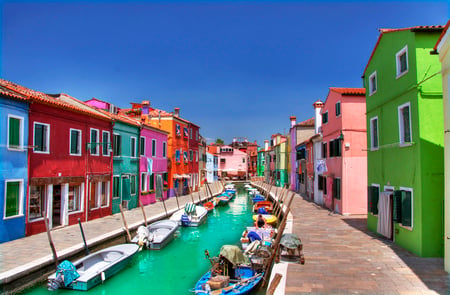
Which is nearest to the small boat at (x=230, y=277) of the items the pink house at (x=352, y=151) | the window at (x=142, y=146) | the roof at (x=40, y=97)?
the roof at (x=40, y=97)

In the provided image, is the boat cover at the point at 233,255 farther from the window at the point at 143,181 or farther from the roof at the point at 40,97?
the window at the point at 143,181

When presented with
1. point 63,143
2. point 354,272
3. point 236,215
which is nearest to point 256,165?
point 236,215

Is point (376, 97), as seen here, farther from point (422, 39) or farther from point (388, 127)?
point (422, 39)

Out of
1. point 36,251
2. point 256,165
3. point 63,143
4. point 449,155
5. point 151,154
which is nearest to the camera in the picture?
point 449,155

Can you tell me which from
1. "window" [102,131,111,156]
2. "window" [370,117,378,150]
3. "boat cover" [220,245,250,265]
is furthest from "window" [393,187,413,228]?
"window" [102,131,111,156]

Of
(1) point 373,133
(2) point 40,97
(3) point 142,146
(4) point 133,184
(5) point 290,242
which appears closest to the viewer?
(5) point 290,242

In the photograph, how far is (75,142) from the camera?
18391mm

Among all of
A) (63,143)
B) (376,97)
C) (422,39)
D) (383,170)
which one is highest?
(422,39)

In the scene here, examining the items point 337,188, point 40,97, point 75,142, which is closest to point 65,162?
point 75,142

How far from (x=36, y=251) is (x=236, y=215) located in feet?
62.8

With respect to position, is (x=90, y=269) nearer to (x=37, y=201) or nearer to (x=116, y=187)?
(x=37, y=201)

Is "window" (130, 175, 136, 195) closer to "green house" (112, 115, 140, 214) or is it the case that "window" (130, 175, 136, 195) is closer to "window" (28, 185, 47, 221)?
"green house" (112, 115, 140, 214)

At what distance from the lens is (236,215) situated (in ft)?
97.0

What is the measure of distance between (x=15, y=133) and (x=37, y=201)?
3.50 m
